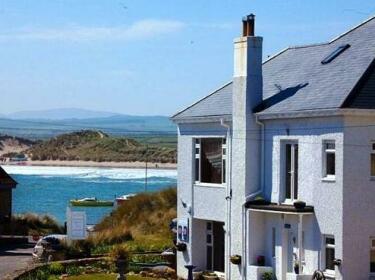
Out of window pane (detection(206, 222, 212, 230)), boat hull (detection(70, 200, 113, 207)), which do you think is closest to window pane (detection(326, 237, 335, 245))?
window pane (detection(206, 222, 212, 230))

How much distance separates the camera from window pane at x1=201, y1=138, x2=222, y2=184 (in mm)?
36656

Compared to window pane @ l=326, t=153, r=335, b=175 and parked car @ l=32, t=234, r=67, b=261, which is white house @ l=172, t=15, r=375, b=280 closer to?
window pane @ l=326, t=153, r=335, b=175

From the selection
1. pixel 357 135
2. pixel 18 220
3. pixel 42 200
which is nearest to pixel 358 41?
pixel 357 135

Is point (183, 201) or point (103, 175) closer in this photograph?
point (183, 201)

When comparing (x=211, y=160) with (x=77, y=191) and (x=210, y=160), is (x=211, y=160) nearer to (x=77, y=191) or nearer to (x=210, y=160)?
(x=210, y=160)

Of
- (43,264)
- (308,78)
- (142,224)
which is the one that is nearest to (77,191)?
(142,224)

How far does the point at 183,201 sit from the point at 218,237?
1.86 metres

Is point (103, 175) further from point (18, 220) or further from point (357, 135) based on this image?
point (357, 135)

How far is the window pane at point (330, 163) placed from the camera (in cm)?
3105

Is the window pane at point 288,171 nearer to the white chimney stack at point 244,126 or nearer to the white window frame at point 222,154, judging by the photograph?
the white chimney stack at point 244,126

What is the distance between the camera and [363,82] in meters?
31.2

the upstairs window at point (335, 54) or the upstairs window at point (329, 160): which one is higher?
the upstairs window at point (335, 54)

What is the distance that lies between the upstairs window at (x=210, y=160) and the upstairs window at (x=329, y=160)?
5422 millimetres

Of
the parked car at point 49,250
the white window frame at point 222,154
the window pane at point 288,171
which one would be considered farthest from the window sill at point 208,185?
the parked car at point 49,250
